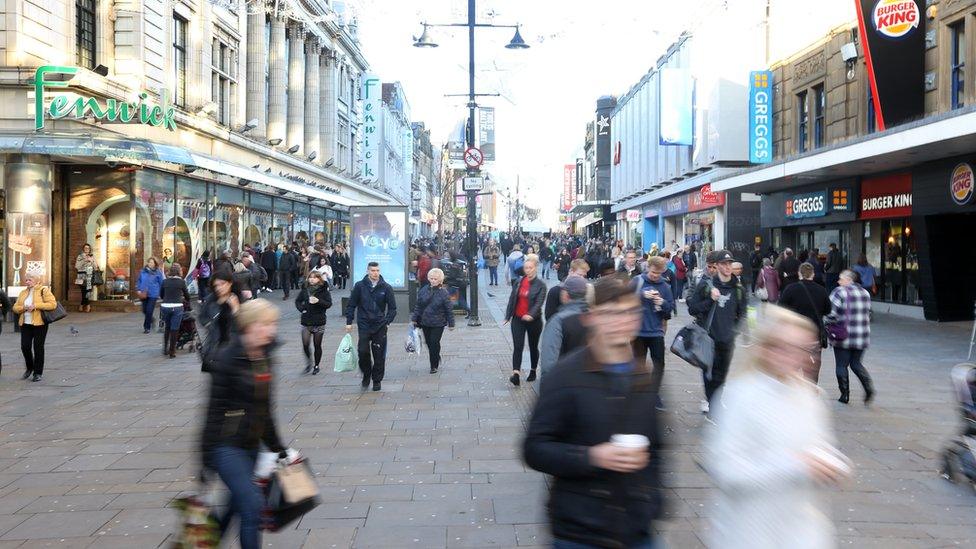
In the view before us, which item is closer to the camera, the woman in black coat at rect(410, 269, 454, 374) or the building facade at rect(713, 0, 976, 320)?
the woman in black coat at rect(410, 269, 454, 374)

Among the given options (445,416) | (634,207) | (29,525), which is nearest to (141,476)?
(29,525)

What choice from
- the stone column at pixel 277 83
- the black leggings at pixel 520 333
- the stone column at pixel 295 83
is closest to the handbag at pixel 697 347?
the black leggings at pixel 520 333

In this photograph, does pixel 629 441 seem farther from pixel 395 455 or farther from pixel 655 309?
pixel 655 309

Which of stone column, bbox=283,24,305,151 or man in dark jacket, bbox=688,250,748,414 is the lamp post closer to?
man in dark jacket, bbox=688,250,748,414

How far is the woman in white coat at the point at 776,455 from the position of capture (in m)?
3.20

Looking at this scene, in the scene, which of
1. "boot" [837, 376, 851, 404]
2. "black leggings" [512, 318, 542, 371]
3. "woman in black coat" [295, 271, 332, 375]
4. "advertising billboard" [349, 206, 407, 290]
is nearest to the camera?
"boot" [837, 376, 851, 404]

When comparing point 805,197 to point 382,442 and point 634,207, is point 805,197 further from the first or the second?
point 634,207

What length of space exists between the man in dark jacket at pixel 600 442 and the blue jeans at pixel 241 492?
1.99 meters

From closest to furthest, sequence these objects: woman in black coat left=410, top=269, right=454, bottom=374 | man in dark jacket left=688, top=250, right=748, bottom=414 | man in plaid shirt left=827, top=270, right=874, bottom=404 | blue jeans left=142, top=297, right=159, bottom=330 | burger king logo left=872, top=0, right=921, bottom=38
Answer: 1. man in dark jacket left=688, top=250, right=748, bottom=414
2. man in plaid shirt left=827, top=270, right=874, bottom=404
3. woman in black coat left=410, top=269, right=454, bottom=374
4. blue jeans left=142, top=297, right=159, bottom=330
5. burger king logo left=872, top=0, right=921, bottom=38

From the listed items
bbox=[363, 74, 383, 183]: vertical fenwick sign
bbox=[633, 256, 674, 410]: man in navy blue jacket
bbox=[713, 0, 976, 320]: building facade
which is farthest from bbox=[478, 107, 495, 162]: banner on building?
bbox=[633, 256, 674, 410]: man in navy blue jacket

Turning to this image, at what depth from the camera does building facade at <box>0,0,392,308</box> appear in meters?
20.0

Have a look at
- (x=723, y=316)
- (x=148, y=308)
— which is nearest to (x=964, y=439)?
(x=723, y=316)

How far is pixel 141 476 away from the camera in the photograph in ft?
22.8

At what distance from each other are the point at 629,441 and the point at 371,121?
2065 inches
